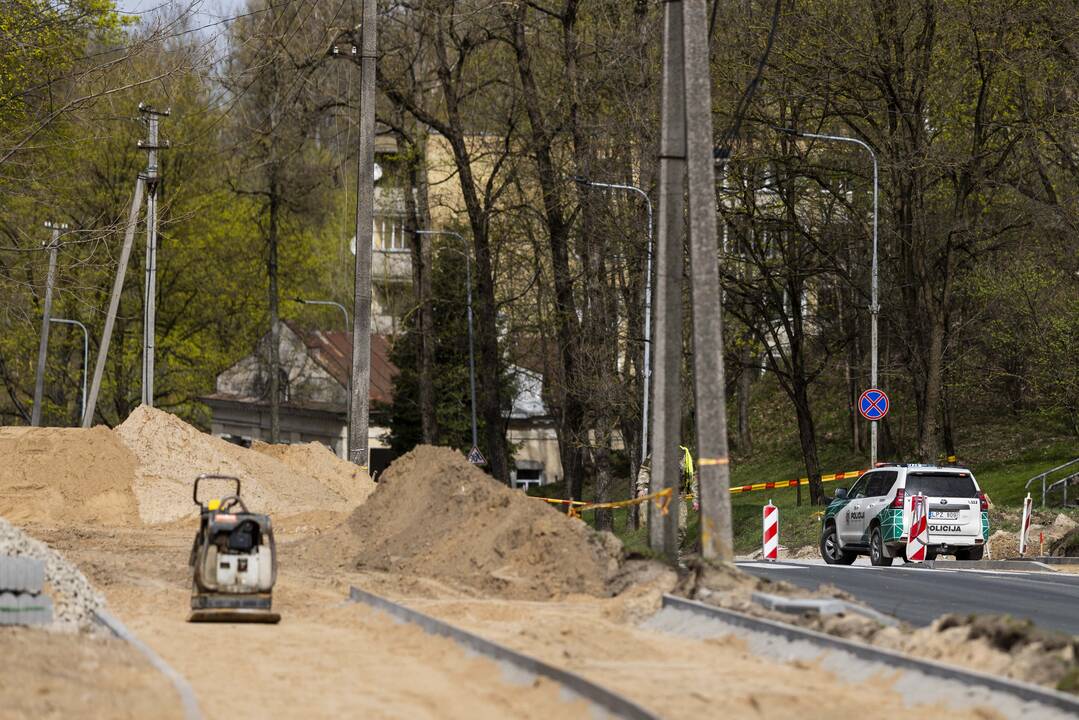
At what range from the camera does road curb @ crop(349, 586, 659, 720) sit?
30.8 ft

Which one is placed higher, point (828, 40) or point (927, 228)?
point (828, 40)

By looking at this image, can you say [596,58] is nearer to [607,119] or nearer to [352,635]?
[607,119]

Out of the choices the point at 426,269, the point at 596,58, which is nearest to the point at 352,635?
the point at 596,58

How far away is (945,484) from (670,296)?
35.0ft

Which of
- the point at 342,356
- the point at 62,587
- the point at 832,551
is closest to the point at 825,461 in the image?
the point at 832,551

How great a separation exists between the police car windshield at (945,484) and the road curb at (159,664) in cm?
1562

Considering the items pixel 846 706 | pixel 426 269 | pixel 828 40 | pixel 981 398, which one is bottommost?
pixel 846 706

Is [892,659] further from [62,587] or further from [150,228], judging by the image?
[150,228]

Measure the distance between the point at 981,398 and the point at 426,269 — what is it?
1855 centimetres

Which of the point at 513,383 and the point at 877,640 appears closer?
the point at 877,640

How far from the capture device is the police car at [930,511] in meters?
26.6

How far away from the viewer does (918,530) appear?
Result: 2675 cm

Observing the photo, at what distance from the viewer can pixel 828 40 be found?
36969 mm

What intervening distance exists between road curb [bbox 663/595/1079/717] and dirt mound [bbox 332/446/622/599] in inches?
116
